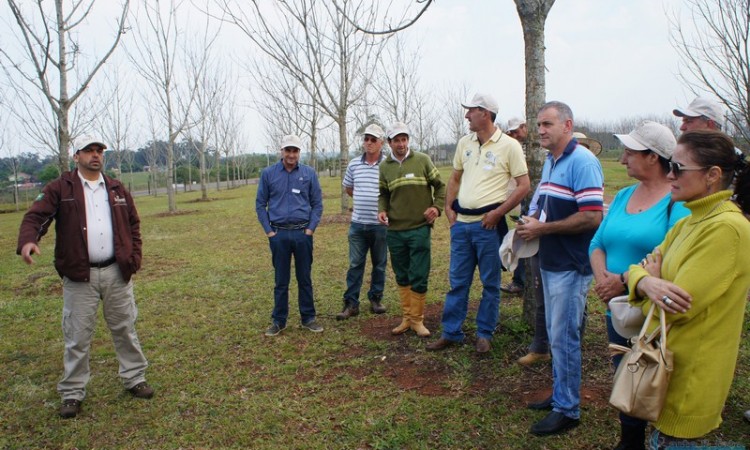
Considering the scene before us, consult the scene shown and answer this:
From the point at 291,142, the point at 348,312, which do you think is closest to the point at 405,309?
the point at 348,312

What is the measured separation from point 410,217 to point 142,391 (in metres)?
2.64

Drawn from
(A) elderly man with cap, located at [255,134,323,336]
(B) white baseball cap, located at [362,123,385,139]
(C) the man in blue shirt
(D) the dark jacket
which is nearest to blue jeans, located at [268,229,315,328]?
(A) elderly man with cap, located at [255,134,323,336]

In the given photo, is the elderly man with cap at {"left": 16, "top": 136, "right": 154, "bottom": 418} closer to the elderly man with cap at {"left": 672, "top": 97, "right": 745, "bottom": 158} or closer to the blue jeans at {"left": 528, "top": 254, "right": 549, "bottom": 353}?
the blue jeans at {"left": 528, "top": 254, "right": 549, "bottom": 353}

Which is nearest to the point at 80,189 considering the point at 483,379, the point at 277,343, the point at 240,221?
the point at 277,343

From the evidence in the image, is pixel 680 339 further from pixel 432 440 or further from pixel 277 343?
pixel 277 343

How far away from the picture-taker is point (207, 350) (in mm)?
4824

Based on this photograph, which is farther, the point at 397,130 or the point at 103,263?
the point at 397,130

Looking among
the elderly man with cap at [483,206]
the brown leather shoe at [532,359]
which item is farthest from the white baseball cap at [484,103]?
the brown leather shoe at [532,359]

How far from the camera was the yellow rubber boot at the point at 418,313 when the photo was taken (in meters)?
4.77

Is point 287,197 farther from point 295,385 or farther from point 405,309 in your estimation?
point 295,385

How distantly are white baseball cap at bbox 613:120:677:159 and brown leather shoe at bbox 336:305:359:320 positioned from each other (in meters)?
3.62

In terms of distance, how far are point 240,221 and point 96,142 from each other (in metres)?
11.3

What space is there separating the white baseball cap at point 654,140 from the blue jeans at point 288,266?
3.26 m

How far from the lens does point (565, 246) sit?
3.08 metres
